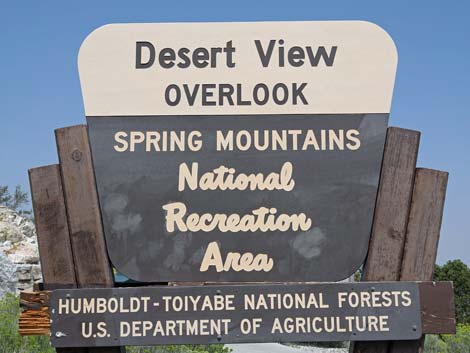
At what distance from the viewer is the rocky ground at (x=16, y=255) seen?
13180 mm

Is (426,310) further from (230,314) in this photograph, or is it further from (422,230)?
(230,314)

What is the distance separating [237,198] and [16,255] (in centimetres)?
1224

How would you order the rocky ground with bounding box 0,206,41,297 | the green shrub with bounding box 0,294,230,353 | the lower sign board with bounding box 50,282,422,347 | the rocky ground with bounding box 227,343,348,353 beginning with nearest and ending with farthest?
the lower sign board with bounding box 50,282,422,347, the green shrub with bounding box 0,294,230,353, the rocky ground with bounding box 227,343,348,353, the rocky ground with bounding box 0,206,41,297

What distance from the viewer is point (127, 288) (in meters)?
3.23

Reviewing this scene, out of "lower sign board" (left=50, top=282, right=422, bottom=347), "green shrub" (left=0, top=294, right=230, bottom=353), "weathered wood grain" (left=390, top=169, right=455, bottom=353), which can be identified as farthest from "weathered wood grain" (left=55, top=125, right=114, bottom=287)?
"green shrub" (left=0, top=294, right=230, bottom=353)

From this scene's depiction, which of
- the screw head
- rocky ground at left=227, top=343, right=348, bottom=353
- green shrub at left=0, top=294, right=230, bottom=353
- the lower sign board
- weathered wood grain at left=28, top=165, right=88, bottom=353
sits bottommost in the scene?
rocky ground at left=227, top=343, right=348, bottom=353

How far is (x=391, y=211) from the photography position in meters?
3.38

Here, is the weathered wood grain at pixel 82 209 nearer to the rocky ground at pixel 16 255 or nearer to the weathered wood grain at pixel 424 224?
the weathered wood grain at pixel 424 224

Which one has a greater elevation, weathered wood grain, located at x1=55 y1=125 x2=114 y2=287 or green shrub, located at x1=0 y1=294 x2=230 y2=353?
weathered wood grain, located at x1=55 y1=125 x2=114 y2=287

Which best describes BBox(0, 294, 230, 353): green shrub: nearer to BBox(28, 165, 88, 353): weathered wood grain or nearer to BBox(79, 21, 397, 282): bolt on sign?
BBox(28, 165, 88, 353): weathered wood grain

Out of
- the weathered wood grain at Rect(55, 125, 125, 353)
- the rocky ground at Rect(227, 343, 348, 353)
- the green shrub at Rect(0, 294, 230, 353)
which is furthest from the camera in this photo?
the rocky ground at Rect(227, 343, 348, 353)

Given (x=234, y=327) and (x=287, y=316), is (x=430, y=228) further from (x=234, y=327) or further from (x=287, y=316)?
(x=234, y=327)

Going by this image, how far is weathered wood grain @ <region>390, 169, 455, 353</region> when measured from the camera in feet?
11.0

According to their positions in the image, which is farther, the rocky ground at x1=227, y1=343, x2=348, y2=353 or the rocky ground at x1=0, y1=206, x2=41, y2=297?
the rocky ground at x1=0, y1=206, x2=41, y2=297
